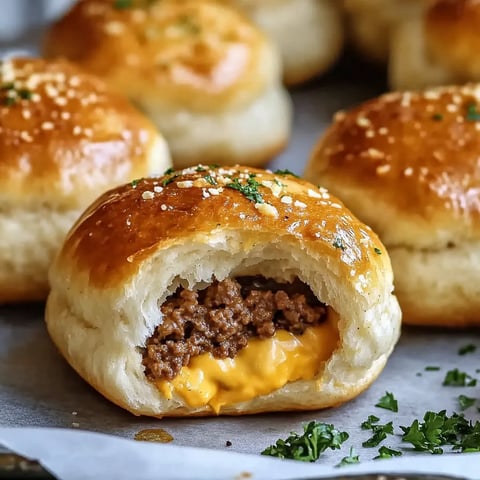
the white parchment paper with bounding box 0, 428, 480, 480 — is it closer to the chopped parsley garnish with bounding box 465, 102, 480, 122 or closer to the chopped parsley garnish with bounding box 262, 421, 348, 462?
the chopped parsley garnish with bounding box 262, 421, 348, 462

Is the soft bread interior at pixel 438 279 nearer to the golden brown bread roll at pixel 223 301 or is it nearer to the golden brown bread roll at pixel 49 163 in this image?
the golden brown bread roll at pixel 223 301

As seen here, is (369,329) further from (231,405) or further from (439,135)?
(439,135)

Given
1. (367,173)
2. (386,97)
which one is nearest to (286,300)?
(367,173)

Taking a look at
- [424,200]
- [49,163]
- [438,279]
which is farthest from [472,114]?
[49,163]

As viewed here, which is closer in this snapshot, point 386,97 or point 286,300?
point 286,300

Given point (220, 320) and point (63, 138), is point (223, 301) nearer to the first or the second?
point (220, 320)

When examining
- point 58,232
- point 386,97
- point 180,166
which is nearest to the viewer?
point 58,232
